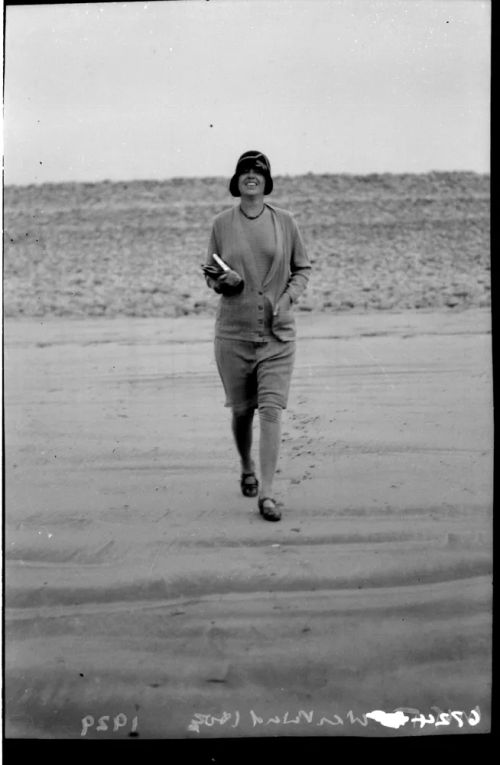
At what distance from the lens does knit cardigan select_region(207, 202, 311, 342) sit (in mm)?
5551

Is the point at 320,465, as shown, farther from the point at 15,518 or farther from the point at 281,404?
the point at 15,518

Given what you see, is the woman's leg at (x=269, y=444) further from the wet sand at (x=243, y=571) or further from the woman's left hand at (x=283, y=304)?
the woman's left hand at (x=283, y=304)

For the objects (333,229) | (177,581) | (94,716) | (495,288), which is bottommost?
(94,716)

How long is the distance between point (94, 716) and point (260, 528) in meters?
Result: 1.59

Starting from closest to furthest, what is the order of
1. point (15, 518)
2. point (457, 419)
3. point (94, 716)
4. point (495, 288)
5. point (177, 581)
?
1. point (94, 716)
2. point (495, 288)
3. point (177, 581)
4. point (15, 518)
5. point (457, 419)

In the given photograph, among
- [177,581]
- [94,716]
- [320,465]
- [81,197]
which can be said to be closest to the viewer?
[94,716]

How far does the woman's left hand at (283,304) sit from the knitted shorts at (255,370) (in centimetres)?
15

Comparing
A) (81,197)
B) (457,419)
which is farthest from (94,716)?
(81,197)

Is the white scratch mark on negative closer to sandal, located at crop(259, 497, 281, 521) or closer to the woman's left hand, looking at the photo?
sandal, located at crop(259, 497, 281, 521)

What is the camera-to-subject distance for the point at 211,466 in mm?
6609

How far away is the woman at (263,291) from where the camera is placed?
18.2ft

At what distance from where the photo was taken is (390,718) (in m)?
4.14

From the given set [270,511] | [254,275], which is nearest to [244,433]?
[270,511]

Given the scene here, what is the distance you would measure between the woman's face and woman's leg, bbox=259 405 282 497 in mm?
1092
